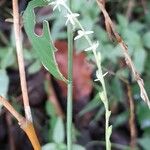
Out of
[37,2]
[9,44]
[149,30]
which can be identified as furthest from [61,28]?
[37,2]

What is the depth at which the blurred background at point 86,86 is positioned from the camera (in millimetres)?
1229

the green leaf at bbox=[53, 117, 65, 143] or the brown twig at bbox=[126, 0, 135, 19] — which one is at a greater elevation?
the brown twig at bbox=[126, 0, 135, 19]

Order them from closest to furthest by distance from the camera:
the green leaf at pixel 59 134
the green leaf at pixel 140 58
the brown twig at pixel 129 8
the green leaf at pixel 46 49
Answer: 1. the green leaf at pixel 46 49
2. the green leaf at pixel 59 134
3. the green leaf at pixel 140 58
4. the brown twig at pixel 129 8

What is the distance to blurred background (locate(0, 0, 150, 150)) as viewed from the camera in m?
1.23

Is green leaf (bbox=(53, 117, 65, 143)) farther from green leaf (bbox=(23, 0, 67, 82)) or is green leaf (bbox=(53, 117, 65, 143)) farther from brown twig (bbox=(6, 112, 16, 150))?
green leaf (bbox=(23, 0, 67, 82))

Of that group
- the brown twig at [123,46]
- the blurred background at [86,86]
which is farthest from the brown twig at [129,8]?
the brown twig at [123,46]

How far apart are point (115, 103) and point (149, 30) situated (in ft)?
0.70

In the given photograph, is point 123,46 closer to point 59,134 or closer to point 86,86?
→ point 59,134


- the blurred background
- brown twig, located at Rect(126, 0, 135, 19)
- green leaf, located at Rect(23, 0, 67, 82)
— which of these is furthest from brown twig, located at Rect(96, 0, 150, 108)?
brown twig, located at Rect(126, 0, 135, 19)

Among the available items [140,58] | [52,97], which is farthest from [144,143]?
[52,97]

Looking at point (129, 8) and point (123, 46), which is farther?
point (129, 8)

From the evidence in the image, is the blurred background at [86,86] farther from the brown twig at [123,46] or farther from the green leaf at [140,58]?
the brown twig at [123,46]

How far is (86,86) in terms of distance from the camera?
1.43 m

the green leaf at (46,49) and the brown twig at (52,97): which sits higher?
the green leaf at (46,49)
